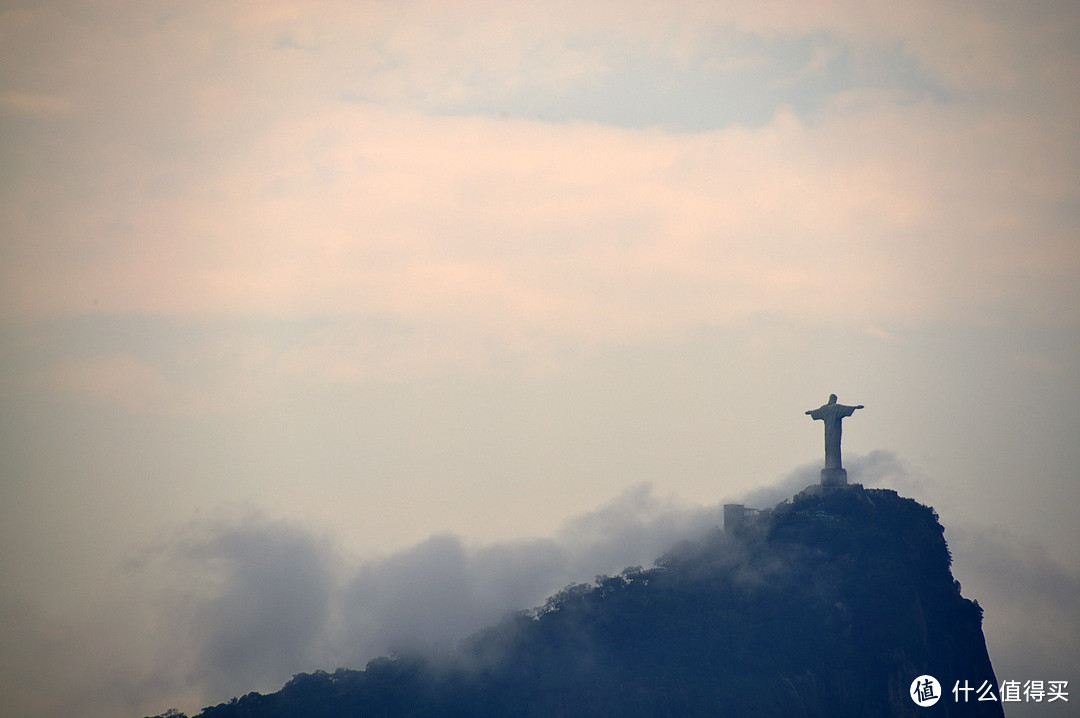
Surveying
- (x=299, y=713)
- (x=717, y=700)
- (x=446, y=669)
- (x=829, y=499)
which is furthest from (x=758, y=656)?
(x=299, y=713)

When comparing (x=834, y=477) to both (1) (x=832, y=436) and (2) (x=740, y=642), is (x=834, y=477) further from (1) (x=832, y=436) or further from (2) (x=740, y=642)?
(2) (x=740, y=642)

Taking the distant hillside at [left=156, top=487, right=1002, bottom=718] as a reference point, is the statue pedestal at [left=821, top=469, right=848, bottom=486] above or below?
above

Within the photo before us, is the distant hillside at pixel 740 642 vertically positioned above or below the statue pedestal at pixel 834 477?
below

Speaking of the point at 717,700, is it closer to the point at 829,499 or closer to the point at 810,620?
the point at 810,620
